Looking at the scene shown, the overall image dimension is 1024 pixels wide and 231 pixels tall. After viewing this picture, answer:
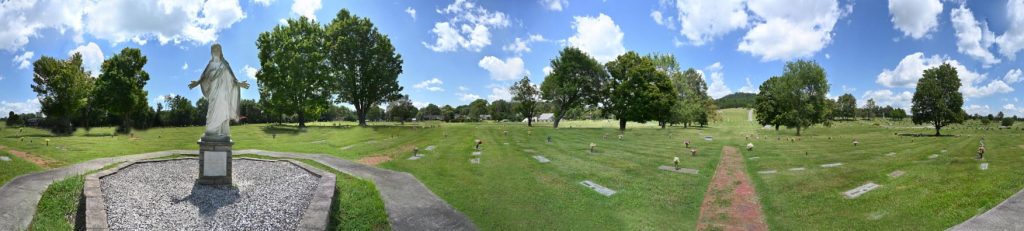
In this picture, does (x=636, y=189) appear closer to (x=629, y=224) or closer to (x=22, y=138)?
(x=629, y=224)

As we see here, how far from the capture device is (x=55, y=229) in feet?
28.0

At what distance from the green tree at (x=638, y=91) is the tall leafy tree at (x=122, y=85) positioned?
1536 inches

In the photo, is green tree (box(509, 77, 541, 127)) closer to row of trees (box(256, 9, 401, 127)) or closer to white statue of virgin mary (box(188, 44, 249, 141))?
row of trees (box(256, 9, 401, 127))

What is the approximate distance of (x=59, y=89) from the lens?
25.9 metres

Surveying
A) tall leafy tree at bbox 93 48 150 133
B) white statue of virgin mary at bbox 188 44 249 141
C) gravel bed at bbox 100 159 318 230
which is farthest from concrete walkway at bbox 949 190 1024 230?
tall leafy tree at bbox 93 48 150 133

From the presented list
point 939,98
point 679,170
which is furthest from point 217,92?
point 939,98

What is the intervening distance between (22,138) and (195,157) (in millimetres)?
8468

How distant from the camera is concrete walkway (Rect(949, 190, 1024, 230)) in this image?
338 inches

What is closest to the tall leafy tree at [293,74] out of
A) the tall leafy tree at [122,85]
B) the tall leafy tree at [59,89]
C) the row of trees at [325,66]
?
the row of trees at [325,66]

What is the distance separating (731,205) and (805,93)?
1509 inches

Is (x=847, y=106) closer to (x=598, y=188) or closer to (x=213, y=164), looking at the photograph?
(x=598, y=188)

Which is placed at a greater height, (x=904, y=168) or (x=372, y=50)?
(x=372, y=50)

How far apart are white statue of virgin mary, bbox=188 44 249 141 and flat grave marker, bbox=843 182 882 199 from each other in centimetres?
1750

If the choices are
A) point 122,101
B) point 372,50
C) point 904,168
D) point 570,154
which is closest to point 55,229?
point 570,154
